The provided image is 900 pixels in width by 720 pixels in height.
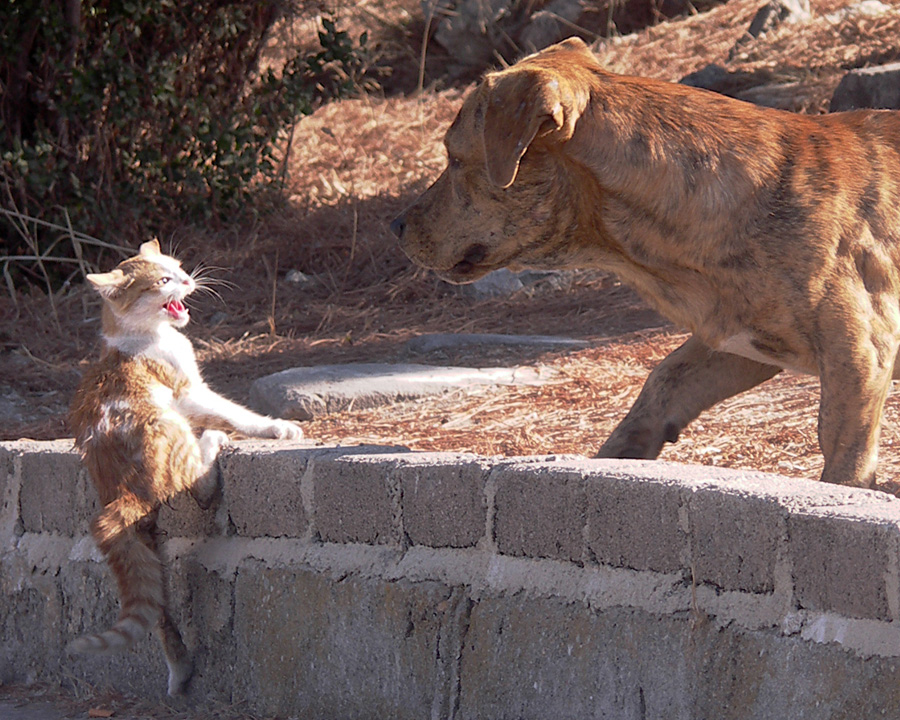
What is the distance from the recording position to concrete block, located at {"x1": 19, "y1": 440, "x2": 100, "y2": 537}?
14.5 ft

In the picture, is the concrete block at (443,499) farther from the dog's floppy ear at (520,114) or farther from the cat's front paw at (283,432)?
the cat's front paw at (283,432)

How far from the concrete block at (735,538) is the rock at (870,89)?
5.98 m

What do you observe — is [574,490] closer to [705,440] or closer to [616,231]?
[616,231]

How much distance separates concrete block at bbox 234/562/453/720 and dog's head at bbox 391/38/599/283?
1.13 m

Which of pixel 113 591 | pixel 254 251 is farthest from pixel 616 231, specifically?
pixel 254 251

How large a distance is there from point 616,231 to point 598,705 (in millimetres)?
1483

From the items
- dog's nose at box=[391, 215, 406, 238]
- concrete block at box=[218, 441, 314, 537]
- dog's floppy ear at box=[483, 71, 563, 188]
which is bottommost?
concrete block at box=[218, 441, 314, 537]

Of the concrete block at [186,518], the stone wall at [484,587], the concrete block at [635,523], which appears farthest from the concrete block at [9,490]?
the concrete block at [635,523]

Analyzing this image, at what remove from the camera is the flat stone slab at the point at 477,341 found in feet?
21.7

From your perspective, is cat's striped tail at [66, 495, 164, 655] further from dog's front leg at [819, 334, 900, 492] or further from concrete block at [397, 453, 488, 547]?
dog's front leg at [819, 334, 900, 492]

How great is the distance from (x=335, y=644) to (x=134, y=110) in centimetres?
598

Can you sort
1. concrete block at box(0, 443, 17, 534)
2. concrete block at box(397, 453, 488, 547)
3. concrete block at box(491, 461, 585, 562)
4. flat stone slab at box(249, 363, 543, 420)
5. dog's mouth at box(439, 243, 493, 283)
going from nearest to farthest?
concrete block at box(491, 461, 585, 562)
concrete block at box(397, 453, 488, 547)
dog's mouth at box(439, 243, 493, 283)
concrete block at box(0, 443, 17, 534)
flat stone slab at box(249, 363, 543, 420)

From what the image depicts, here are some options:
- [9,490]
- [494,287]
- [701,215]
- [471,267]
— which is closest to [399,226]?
[471,267]

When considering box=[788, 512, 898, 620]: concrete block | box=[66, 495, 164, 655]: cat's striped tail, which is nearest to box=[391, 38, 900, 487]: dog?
box=[788, 512, 898, 620]: concrete block
